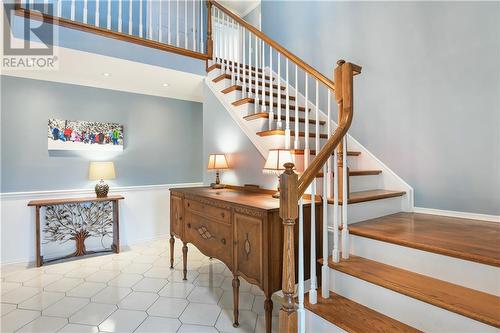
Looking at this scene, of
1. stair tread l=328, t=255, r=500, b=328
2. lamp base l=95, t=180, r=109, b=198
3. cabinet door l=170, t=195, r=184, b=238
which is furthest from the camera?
lamp base l=95, t=180, r=109, b=198

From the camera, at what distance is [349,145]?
3062 mm

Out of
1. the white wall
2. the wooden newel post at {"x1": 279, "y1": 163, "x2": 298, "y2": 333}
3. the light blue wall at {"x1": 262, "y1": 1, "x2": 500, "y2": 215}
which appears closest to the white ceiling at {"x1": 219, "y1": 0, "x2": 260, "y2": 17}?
the light blue wall at {"x1": 262, "y1": 1, "x2": 500, "y2": 215}

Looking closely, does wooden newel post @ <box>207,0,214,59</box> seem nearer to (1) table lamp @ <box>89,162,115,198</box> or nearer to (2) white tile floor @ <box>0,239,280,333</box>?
(1) table lamp @ <box>89,162,115,198</box>

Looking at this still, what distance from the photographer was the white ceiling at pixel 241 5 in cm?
499

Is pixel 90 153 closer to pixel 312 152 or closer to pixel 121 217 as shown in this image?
pixel 121 217

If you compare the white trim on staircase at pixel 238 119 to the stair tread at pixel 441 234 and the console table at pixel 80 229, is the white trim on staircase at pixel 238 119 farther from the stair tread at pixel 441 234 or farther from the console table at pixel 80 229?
the console table at pixel 80 229

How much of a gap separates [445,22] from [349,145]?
139cm

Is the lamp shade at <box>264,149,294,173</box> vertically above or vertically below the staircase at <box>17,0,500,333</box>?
above

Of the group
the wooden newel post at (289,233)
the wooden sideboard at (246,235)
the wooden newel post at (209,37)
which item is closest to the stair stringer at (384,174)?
the wooden sideboard at (246,235)

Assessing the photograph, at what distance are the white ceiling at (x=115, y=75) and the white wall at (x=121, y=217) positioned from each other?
151 cm

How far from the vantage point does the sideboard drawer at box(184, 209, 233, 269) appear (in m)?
2.12

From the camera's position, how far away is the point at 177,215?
116 inches

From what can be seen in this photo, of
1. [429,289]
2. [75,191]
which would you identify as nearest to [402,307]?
[429,289]

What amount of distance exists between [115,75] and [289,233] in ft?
10.7
